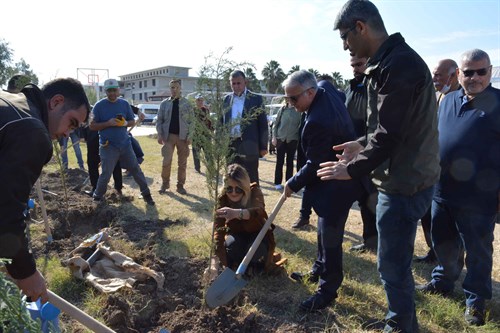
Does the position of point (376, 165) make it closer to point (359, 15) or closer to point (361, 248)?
point (359, 15)

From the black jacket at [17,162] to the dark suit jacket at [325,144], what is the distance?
2.07 m

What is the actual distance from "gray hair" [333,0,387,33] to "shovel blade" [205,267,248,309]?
2.06 m

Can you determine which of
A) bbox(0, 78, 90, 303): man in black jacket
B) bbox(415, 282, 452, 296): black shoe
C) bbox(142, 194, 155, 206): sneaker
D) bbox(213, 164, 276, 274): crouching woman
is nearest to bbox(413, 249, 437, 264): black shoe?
bbox(415, 282, 452, 296): black shoe

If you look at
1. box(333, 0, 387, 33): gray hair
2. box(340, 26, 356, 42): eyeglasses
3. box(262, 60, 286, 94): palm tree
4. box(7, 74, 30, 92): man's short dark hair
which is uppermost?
box(262, 60, 286, 94): palm tree

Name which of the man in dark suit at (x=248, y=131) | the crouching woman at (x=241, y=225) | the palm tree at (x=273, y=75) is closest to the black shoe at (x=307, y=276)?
the crouching woman at (x=241, y=225)

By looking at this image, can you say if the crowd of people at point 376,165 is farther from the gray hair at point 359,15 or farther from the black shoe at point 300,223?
the black shoe at point 300,223

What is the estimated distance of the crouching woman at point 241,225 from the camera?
3.72 metres

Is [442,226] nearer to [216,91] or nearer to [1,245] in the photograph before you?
[216,91]

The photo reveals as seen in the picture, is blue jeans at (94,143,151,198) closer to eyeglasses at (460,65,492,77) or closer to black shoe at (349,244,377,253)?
black shoe at (349,244,377,253)

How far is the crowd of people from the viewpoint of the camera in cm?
189

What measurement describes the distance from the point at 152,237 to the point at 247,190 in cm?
181

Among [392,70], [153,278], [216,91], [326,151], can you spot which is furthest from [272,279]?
[392,70]

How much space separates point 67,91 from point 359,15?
1.80 metres

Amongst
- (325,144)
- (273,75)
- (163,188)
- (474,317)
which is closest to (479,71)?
(325,144)
